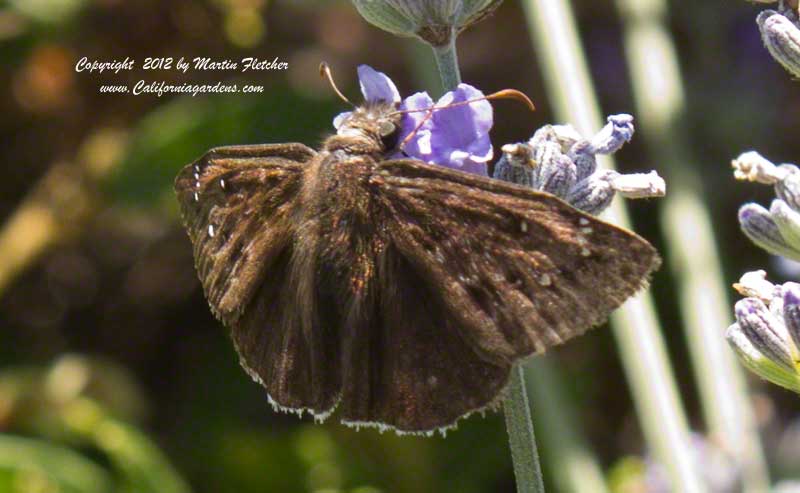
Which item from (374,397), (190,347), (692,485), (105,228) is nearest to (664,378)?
(692,485)

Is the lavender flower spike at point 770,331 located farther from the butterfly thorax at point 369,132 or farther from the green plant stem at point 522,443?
the butterfly thorax at point 369,132

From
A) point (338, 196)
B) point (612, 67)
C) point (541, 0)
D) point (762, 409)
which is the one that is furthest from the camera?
point (612, 67)

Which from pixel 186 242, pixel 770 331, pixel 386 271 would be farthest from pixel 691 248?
pixel 186 242

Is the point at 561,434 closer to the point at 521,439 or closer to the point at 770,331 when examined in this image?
the point at 770,331

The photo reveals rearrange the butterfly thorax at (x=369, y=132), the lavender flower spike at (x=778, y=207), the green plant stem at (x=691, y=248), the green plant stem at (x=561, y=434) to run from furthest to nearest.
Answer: the green plant stem at (x=561, y=434), the green plant stem at (x=691, y=248), the butterfly thorax at (x=369, y=132), the lavender flower spike at (x=778, y=207)

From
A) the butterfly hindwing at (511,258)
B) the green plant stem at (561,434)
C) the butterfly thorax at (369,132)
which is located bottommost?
the green plant stem at (561,434)

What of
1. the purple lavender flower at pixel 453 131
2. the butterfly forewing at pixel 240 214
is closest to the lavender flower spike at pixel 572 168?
the purple lavender flower at pixel 453 131

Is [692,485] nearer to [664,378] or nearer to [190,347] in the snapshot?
[664,378]
